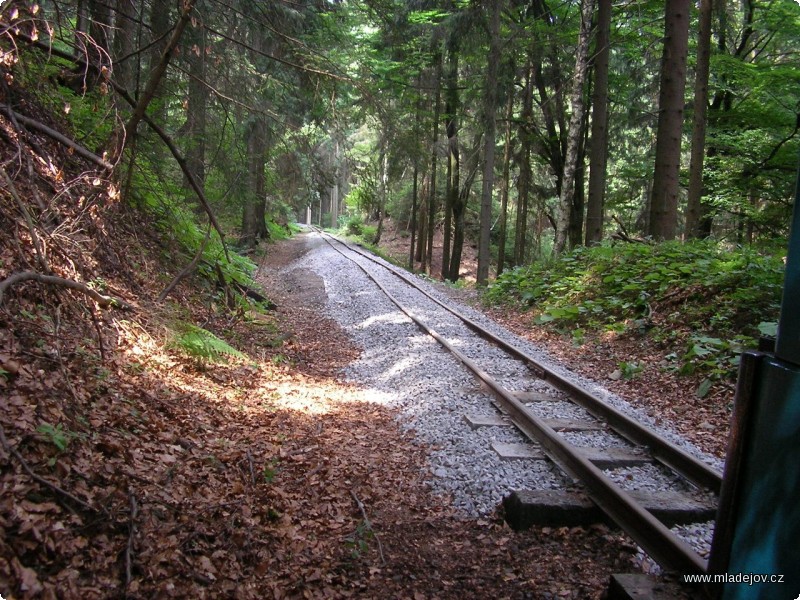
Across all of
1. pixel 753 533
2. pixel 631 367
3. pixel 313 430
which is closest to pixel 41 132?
pixel 313 430

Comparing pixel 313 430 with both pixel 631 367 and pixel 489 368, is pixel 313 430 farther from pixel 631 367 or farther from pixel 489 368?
pixel 631 367

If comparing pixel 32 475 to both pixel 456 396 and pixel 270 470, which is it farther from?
pixel 456 396

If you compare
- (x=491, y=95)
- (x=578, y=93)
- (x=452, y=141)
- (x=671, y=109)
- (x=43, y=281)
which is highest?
(x=491, y=95)

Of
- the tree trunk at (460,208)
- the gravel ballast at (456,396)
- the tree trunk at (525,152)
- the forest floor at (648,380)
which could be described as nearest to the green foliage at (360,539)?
the gravel ballast at (456,396)

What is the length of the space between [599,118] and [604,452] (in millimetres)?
12213

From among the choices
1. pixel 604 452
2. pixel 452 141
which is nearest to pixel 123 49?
pixel 604 452

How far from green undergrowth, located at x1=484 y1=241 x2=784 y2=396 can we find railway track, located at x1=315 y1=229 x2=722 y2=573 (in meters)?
1.99

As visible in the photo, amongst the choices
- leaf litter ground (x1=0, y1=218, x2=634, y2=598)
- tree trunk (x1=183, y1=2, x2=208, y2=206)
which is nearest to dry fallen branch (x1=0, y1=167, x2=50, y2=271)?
leaf litter ground (x1=0, y1=218, x2=634, y2=598)

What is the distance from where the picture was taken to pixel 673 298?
32.0ft

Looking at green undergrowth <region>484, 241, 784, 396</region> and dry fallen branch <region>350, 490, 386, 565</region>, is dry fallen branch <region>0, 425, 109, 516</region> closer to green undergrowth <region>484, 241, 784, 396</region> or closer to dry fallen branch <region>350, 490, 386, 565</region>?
dry fallen branch <region>350, 490, 386, 565</region>

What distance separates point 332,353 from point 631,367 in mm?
4948

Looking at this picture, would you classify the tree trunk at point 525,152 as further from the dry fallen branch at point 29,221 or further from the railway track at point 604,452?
the dry fallen branch at point 29,221

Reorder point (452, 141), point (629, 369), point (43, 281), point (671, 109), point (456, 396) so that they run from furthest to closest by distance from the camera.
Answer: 1. point (452, 141)
2. point (671, 109)
3. point (629, 369)
4. point (456, 396)
5. point (43, 281)

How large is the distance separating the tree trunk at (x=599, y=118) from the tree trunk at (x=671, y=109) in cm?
217
